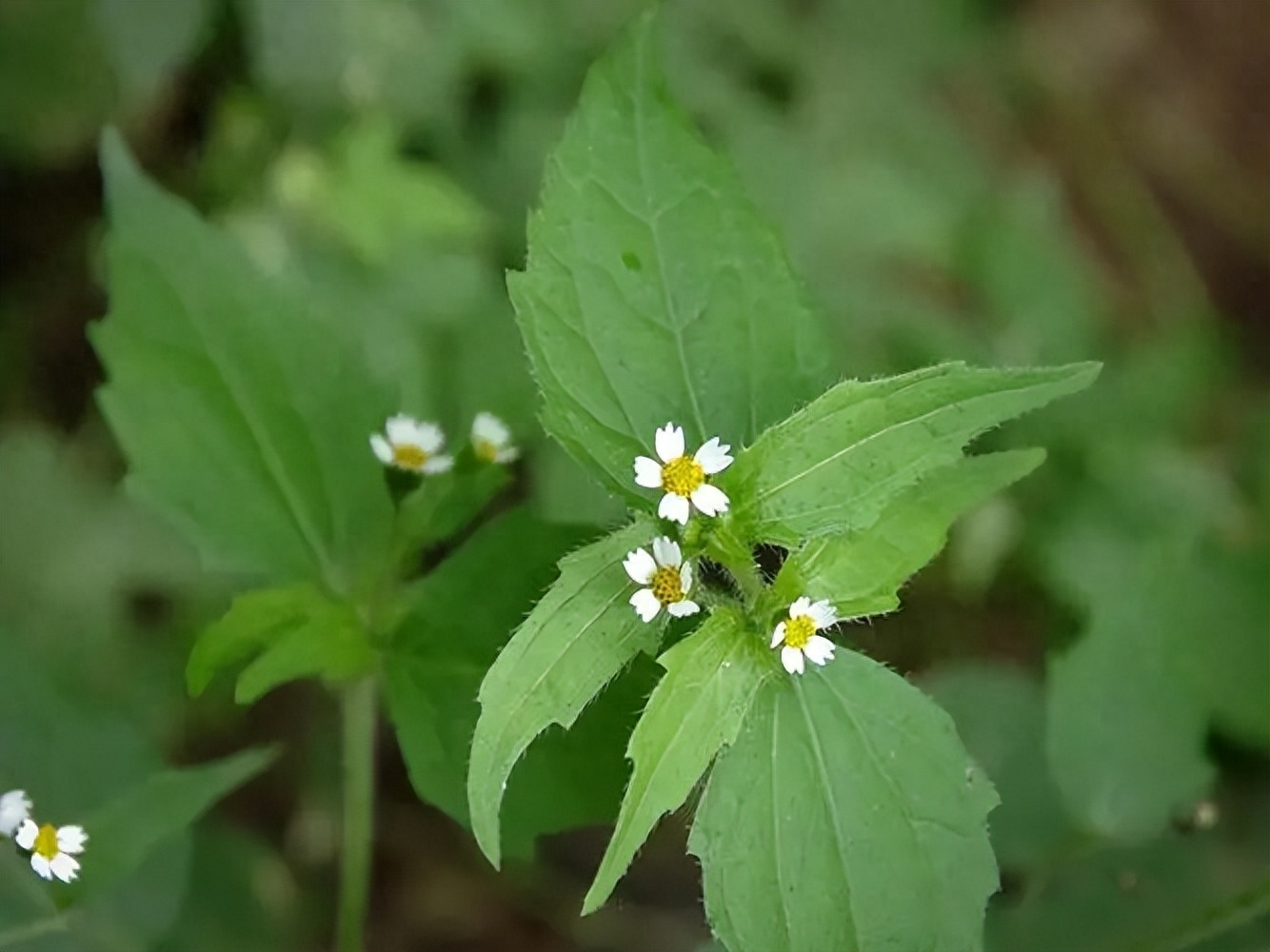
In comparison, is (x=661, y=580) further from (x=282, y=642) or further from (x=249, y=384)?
(x=249, y=384)

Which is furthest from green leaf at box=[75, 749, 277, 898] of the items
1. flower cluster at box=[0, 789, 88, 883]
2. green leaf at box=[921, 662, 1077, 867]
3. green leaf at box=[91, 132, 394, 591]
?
green leaf at box=[921, 662, 1077, 867]

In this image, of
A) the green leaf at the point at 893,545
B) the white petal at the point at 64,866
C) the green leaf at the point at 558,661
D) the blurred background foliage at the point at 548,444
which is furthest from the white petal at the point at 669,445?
the white petal at the point at 64,866

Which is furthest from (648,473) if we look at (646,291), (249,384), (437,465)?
(249,384)

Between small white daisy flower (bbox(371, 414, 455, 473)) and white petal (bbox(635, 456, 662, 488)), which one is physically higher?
small white daisy flower (bbox(371, 414, 455, 473))

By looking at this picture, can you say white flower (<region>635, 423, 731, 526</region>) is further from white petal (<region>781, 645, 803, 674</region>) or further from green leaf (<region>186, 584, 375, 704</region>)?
green leaf (<region>186, 584, 375, 704</region>)

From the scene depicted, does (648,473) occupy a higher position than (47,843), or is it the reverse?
(648,473)

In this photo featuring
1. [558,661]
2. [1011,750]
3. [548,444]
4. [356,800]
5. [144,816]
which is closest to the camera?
[558,661]
